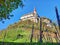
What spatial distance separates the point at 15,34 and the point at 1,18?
41114mm

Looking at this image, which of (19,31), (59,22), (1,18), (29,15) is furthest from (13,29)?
(59,22)

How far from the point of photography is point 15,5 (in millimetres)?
21922

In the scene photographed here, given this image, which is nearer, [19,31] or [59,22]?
[59,22]

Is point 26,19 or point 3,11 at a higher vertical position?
point 26,19

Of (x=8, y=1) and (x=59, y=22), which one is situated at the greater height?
(x=8, y=1)

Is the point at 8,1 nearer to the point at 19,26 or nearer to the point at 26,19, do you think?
the point at 19,26

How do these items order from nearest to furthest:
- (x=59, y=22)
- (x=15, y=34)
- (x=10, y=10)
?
(x=59, y=22), (x=10, y=10), (x=15, y=34)

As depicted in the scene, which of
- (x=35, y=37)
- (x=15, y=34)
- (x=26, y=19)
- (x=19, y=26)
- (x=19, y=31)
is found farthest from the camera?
(x=26, y=19)

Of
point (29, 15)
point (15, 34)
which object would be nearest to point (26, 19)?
point (29, 15)

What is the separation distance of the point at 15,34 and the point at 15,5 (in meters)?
41.6

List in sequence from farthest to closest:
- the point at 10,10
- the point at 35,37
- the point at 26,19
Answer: the point at 26,19 → the point at 35,37 → the point at 10,10

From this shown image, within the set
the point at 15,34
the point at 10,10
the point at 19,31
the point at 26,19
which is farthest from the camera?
the point at 26,19

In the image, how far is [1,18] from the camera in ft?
72.8

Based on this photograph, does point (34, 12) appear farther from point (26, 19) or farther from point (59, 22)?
point (59, 22)
